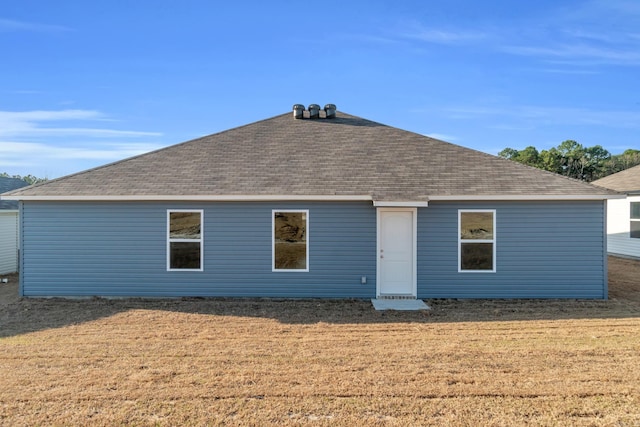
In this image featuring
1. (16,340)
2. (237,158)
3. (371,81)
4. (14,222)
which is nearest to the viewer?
(16,340)

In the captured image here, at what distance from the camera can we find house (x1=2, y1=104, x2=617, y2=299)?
9688mm

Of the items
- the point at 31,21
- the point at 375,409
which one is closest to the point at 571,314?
the point at 375,409

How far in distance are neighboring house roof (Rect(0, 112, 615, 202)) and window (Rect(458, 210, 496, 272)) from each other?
597mm

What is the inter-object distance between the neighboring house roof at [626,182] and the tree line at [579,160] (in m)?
23.2

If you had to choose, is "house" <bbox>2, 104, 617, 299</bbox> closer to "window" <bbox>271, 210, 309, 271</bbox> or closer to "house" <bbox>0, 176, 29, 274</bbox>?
"window" <bbox>271, 210, 309, 271</bbox>

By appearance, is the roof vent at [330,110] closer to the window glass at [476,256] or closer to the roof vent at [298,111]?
the roof vent at [298,111]

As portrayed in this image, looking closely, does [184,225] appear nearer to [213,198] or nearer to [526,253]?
[213,198]

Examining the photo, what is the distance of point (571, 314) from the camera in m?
8.30

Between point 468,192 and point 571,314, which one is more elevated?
point 468,192

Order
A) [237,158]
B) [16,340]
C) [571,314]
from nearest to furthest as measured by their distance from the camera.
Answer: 1. [16,340]
2. [571,314]
3. [237,158]

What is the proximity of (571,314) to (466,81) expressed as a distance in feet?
36.7

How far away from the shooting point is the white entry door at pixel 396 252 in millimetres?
9805

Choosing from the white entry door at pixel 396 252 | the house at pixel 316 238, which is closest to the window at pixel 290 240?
the house at pixel 316 238

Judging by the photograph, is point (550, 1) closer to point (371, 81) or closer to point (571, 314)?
point (371, 81)
